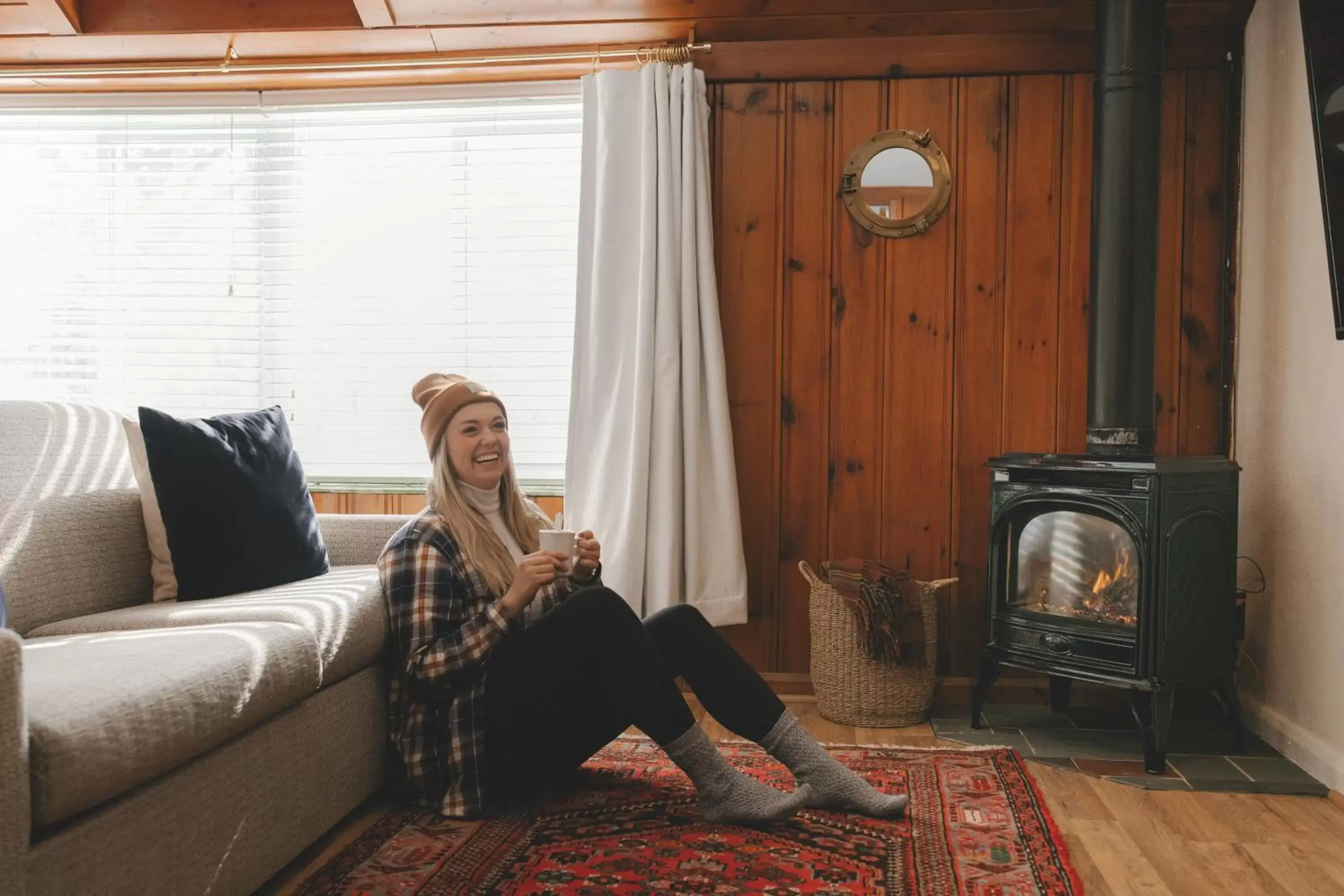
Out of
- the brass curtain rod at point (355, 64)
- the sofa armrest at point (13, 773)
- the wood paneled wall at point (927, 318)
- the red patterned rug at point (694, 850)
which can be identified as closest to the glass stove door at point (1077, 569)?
the wood paneled wall at point (927, 318)

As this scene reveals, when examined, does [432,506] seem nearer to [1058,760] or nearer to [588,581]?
[588,581]

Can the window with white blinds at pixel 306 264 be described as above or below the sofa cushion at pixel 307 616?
above

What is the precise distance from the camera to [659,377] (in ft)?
10.5

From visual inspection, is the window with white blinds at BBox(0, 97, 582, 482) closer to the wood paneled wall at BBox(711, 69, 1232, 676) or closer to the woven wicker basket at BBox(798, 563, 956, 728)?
the wood paneled wall at BBox(711, 69, 1232, 676)

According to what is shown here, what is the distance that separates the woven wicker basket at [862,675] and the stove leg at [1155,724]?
573 mm

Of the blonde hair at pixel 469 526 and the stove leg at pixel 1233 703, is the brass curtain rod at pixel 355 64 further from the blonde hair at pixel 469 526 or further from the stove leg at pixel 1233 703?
the stove leg at pixel 1233 703

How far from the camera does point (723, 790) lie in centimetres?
208

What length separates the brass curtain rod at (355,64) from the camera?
10.8ft

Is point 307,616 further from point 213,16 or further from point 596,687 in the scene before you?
point 213,16

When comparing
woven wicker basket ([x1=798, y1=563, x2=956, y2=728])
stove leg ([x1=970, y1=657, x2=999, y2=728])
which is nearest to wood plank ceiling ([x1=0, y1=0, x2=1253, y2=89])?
woven wicker basket ([x1=798, y1=563, x2=956, y2=728])

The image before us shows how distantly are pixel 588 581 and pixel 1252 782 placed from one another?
5.34ft

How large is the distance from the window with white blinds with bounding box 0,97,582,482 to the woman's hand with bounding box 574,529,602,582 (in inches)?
45.4

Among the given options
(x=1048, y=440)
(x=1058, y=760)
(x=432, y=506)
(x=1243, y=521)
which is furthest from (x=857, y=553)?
(x=432, y=506)

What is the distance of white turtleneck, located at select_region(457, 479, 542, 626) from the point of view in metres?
2.29
